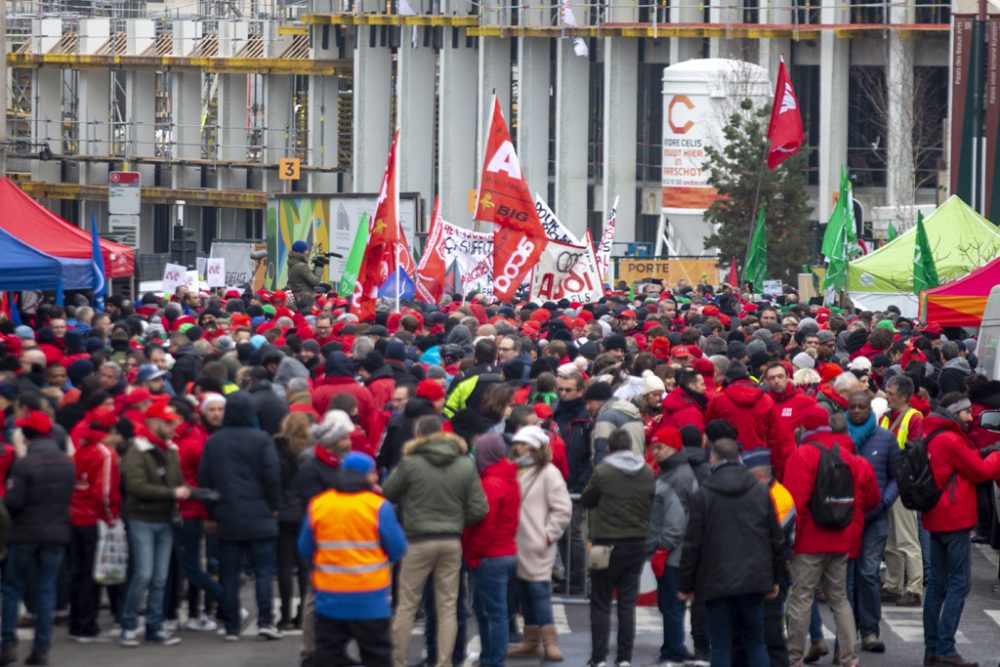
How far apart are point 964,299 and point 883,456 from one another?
32.3 feet

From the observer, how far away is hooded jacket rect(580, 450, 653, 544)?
39.5 ft

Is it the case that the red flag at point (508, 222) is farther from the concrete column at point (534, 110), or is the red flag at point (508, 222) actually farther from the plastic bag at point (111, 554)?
the concrete column at point (534, 110)

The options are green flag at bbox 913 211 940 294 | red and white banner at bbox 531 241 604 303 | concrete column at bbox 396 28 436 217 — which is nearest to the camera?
green flag at bbox 913 211 940 294

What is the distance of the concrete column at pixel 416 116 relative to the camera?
69.2m

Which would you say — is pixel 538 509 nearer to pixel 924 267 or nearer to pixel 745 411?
pixel 745 411

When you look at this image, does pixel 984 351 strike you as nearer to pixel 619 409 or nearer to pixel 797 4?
pixel 619 409

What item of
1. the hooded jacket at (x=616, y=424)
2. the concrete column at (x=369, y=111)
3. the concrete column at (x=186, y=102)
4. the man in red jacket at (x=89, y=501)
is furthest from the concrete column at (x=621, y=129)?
the man in red jacket at (x=89, y=501)

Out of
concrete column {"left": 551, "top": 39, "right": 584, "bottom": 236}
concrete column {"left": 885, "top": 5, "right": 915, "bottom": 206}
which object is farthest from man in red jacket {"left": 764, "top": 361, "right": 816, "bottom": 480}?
concrete column {"left": 551, "top": 39, "right": 584, "bottom": 236}

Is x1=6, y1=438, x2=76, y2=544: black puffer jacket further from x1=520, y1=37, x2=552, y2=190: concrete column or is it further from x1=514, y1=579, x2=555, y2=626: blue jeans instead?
x1=520, y1=37, x2=552, y2=190: concrete column

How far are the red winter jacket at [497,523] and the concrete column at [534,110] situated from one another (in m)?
55.2

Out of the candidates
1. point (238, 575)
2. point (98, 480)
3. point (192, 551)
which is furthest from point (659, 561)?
point (98, 480)

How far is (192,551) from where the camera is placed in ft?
42.1

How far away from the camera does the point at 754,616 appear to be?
11.3 m

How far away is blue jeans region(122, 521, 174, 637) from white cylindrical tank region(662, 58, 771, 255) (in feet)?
148
